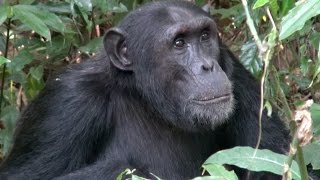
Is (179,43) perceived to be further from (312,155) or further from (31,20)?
(312,155)

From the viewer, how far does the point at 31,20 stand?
5.27 metres

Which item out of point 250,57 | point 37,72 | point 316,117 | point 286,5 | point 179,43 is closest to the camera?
point 286,5

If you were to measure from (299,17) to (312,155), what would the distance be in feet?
5.02

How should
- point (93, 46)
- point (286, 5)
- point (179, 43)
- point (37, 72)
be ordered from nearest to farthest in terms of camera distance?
point (286, 5) → point (179, 43) → point (93, 46) → point (37, 72)

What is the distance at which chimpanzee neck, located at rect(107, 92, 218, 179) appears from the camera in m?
5.41

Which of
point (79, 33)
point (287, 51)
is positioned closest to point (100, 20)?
point (79, 33)

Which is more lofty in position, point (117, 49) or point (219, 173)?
point (117, 49)

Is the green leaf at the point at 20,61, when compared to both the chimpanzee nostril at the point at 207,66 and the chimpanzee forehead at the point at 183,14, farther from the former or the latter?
the chimpanzee nostril at the point at 207,66

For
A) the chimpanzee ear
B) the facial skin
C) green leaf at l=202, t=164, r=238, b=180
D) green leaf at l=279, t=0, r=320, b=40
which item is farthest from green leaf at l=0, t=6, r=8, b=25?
green leaf at l=279, t=0, r=320, b=40

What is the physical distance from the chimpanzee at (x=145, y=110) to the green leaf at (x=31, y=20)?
0.42 metres

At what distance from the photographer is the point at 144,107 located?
5.41 m

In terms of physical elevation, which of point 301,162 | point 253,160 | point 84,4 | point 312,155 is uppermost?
point 84,4

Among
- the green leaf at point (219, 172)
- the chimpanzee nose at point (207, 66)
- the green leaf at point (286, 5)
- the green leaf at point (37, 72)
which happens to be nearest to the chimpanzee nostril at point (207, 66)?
the chimpanzee nose at point (207, 66)

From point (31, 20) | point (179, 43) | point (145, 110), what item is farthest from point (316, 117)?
point (31, 20)
